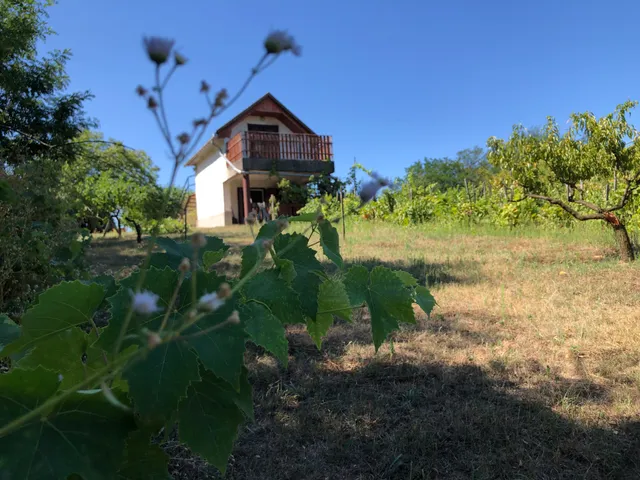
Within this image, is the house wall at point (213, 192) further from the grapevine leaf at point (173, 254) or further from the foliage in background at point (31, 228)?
the grapevine leaf at point (173, 254)

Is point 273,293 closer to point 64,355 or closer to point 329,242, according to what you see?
point 329,242

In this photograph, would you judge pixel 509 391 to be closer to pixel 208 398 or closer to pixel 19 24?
pixel 208 398

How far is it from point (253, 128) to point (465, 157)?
4567 cm

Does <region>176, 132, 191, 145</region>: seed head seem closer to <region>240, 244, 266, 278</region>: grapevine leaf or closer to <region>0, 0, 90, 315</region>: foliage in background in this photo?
<region>240, 244, 266, 278</region>: grapevine leaf

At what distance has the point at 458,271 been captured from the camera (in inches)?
218

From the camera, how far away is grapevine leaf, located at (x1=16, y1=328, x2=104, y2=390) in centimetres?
72

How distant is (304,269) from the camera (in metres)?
0.85

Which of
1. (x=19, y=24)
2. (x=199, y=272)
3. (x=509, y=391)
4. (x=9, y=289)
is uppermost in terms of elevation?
(x=19, y=24)

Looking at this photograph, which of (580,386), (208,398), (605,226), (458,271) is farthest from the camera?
(605,226)

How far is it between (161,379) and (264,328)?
0.21 m

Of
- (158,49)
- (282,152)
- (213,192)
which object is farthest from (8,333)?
(213,192)

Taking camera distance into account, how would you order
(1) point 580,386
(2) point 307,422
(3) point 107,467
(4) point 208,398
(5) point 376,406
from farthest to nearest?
(1) point 580,386, (5) point 376,406, (2) point 307,422, (4) point 208,398, (3) point 107,467

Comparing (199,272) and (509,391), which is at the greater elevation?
(199,272)

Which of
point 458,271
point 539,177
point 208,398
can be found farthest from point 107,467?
point 539,177
